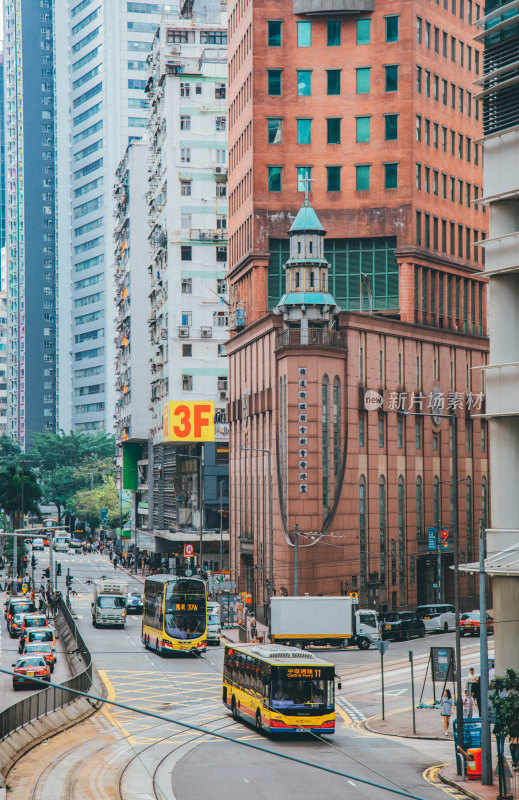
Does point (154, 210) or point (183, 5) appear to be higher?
point (183, 5)

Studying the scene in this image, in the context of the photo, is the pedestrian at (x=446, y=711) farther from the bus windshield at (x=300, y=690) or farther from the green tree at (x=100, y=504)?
the green tree at (x=100, y=504)

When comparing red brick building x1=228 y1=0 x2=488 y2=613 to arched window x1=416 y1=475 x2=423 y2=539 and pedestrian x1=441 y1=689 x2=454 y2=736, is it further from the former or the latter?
pedestrian x1=441 y1=689 x2=454 y2=736

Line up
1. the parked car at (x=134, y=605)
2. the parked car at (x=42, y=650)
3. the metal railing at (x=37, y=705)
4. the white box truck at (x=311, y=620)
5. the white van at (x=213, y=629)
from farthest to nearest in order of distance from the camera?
the parked car at (x=134, y=605) < the white van at (x=213, y=629) < the white box truck at (x=311, y=620) < the parked car at (x=42, y=650) < the metal railing at (x=37, y=705)

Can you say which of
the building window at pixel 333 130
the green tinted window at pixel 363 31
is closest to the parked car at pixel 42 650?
the building window at pixel 333 130

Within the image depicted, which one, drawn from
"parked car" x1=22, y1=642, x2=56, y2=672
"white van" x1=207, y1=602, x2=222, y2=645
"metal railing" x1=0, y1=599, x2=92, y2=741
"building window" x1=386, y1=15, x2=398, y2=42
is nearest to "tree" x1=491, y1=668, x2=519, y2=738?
"metal railing" x1=0, y1=599, x2=92, y2=741

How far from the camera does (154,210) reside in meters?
131

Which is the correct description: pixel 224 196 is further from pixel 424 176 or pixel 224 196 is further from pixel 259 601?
pixel 259 601

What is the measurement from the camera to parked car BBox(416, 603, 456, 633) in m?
71.9

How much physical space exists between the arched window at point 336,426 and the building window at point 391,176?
54.0ft

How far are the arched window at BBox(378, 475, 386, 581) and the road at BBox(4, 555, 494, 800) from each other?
85.5 ft

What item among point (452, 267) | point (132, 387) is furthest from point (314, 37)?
point (132, 387)

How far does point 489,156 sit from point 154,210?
96571 mm

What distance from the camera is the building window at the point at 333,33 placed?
85.9 meters

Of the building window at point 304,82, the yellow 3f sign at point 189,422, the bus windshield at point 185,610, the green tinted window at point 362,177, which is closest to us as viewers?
the bus windshield at point 185,610
